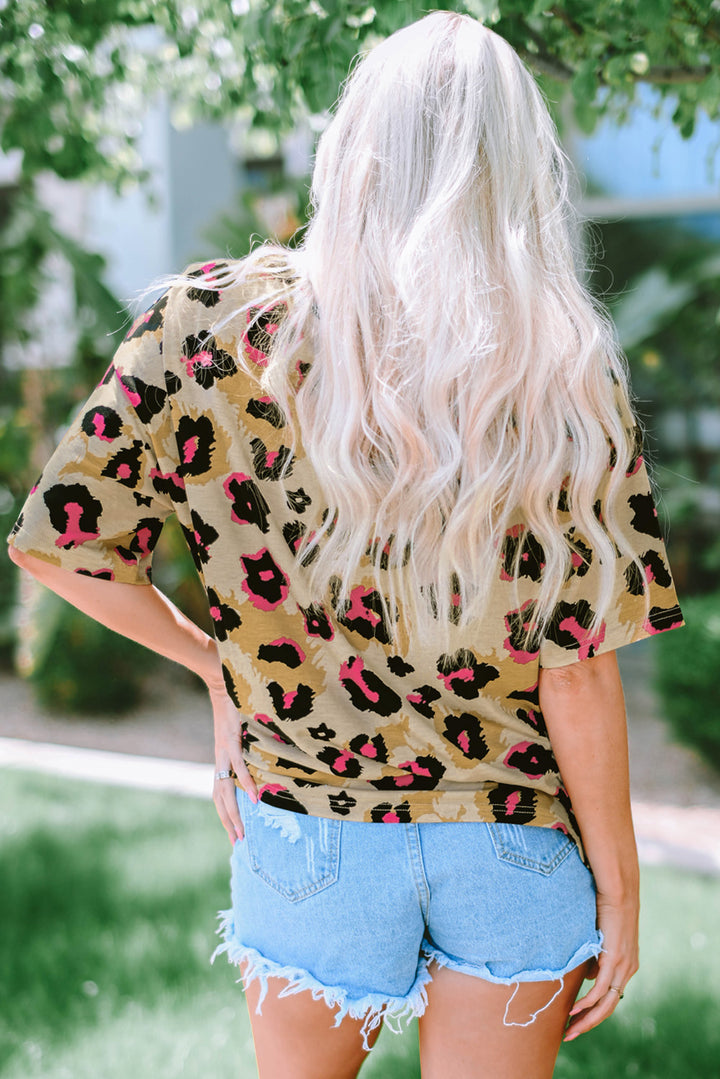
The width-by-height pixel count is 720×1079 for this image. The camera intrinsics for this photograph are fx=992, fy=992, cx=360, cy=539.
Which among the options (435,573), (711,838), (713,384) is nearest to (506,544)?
(435,573)

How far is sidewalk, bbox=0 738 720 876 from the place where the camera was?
12.7ft

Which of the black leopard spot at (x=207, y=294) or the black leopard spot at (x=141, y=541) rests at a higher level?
the black leopard spot at (x=207, y=294)

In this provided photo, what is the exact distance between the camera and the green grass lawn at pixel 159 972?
2.65 meters

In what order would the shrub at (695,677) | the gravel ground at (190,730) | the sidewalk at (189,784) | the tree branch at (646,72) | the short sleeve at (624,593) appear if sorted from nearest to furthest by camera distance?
1. the short sleeve at (624,593)
2. the tree branch at (646,72)
3. the sidewalk at (189,784)
4. the shrub at (695,677)
5. the gravel ground at (190,730)

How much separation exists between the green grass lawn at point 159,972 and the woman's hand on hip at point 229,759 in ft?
5.00

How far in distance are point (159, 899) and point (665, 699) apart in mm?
2609

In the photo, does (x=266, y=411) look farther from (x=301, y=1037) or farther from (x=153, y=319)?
(x=301, y=1037)

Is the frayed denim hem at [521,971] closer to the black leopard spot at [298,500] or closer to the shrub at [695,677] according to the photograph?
the black leopard spot at [298,500]

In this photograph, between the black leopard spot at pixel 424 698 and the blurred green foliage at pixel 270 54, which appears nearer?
the black leopard spot at pixel 424 698

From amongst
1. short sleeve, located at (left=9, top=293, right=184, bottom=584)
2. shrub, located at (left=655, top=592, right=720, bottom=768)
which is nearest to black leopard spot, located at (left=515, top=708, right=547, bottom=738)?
short sleeve, located at (left=9, top=293, right=184, bottom=584)

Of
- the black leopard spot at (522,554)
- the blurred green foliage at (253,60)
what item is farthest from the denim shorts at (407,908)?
the blurred green foliage at (253,60)

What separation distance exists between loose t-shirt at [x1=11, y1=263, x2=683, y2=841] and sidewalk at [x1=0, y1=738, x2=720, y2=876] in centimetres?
282

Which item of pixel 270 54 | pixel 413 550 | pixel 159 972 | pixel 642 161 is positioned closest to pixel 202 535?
pixel 413 550

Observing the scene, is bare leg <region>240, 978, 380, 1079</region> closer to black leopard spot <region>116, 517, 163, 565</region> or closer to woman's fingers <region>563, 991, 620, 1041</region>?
woman's fingers <region>563, 991, 620, 1041</region>
